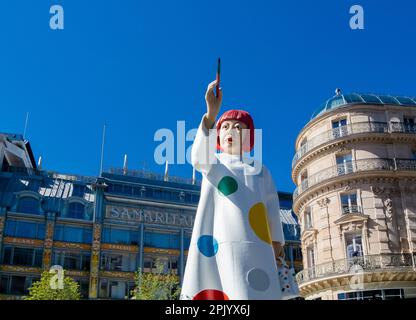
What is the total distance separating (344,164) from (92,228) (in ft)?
73.9

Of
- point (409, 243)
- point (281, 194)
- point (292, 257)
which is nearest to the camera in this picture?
point (409, 243)

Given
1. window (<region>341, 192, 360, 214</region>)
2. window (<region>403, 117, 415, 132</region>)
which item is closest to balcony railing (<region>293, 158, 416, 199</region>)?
window (<region>341, 192, 360, 214</region>)

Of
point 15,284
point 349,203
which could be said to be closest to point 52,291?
point 15,284

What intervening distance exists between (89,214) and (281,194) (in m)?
20.1

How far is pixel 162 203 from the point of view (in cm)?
4519

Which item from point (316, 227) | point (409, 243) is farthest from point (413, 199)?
point (316, 227)

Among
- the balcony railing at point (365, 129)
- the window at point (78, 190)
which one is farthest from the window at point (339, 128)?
the window at point (78, 190)

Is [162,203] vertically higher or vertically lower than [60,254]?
higher

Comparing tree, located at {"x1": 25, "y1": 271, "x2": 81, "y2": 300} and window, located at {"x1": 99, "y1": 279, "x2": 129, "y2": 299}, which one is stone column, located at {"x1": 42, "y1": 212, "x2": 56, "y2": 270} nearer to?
window, located at {"x1": 99, "y1": 279, "x2": 129, "y2": 299}

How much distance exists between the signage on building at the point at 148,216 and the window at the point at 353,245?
65.9 ft

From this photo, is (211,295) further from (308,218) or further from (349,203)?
(308,218)

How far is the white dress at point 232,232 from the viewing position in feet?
20.0

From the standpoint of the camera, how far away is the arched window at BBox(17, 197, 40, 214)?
137 feet

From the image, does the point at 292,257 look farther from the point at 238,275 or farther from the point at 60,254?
the point at 238,275
